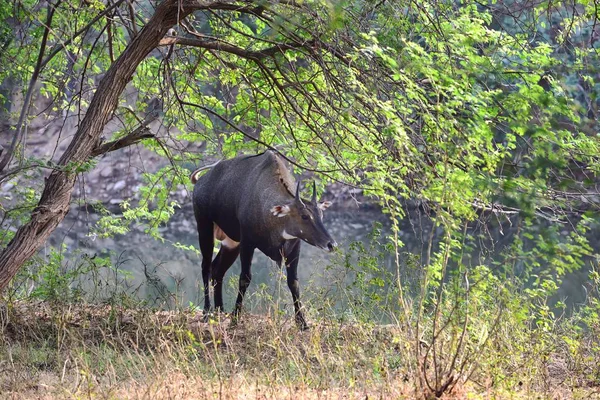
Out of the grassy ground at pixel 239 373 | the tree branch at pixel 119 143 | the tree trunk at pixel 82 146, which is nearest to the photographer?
the grassy ground at pixel 239 373

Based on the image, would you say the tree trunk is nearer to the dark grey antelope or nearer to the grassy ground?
the grassy ground

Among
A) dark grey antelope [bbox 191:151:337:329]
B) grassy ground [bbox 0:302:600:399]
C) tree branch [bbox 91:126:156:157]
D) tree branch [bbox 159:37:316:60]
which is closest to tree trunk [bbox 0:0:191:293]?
tree branch [bbox 91:126:156:157]

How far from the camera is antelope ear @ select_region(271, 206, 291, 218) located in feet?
29.5

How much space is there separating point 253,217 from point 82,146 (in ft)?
9.21

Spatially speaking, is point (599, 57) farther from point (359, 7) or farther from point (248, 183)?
point (248, 183)

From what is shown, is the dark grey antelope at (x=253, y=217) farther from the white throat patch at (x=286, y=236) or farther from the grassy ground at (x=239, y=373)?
the grassy ground at (x=239, y=373)

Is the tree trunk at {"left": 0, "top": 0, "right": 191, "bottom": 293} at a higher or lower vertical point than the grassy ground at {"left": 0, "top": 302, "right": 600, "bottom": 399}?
higher

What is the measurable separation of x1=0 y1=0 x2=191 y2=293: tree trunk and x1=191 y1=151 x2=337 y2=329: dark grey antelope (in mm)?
2456

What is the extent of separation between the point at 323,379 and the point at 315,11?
265 cm

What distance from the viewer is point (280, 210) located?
29.6 ft

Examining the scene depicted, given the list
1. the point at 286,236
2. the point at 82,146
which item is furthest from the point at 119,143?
the point at 286,236

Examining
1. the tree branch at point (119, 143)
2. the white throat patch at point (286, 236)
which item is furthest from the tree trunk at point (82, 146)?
the white throat patch at point (286, 236)

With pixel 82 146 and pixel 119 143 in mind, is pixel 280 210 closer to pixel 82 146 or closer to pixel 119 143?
pixel 119 143

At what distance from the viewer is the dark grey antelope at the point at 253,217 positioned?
9078 millimetres
